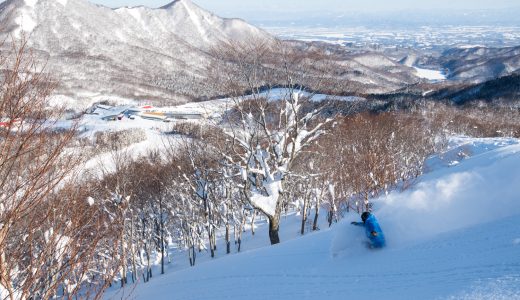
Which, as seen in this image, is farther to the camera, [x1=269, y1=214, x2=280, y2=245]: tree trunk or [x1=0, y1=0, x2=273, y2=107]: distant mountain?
[x1=0, y1=0, x2=273, y2=107]: distant mountain

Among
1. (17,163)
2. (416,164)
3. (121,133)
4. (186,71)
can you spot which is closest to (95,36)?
(186,71)

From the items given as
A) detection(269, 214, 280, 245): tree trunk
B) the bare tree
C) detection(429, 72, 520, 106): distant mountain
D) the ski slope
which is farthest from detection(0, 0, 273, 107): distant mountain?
the ski slope

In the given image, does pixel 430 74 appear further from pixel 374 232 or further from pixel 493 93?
pixel 374 232

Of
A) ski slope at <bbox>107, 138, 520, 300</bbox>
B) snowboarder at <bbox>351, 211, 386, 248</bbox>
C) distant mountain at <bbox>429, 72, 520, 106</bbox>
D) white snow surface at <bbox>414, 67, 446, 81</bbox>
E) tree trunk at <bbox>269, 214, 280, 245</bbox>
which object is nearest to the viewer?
ski slope at <bbox>107, 138, 520, 300</bbox>

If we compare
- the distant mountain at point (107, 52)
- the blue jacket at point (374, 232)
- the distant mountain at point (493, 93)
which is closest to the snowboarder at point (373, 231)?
the blue jacket at point (374, 232)

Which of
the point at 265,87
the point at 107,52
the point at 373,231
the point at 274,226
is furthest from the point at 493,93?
the point at 107,52

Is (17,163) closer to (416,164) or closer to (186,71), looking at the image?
(416,164)

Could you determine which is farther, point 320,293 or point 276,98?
point 276,98

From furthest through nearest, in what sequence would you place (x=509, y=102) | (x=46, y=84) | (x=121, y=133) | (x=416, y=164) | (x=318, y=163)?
(x=509, y=102) → (x=121, y=133) → (x=416, y=164) → (x=318, y=163) → (x=46, y=84)

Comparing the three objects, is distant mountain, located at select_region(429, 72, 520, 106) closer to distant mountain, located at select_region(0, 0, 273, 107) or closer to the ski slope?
distant mountain, located at select_region(0, 0, 273, 107)
